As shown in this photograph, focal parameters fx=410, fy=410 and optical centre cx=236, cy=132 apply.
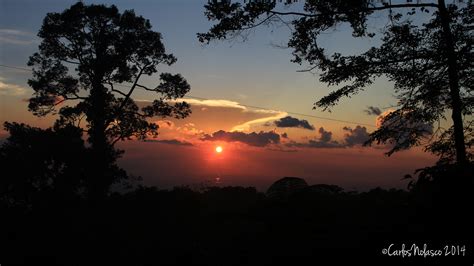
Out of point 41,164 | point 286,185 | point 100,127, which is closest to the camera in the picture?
point 41,164

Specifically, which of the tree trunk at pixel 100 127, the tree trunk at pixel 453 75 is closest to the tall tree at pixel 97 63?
the tree trunk at pixel 100 127

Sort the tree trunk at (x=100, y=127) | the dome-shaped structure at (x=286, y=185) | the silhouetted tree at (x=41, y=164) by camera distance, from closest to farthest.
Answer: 1. the silhouetted tree at (x=41, y=164)
2. the tree trunk at (x=100, y=127)
3. the dome-shaped structure at (x=286, y=185)

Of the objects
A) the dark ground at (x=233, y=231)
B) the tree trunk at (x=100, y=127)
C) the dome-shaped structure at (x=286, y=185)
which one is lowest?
the dark ground at (x=233, y=231)

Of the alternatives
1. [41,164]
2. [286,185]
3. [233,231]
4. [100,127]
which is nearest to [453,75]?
[233,231]

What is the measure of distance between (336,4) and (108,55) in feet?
51.3

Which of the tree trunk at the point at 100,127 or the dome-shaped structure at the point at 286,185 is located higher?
the tree trunk at the point at 100,127

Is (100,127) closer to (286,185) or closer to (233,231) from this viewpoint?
(286,185)

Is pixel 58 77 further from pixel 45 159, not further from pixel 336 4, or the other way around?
pixel 336 4

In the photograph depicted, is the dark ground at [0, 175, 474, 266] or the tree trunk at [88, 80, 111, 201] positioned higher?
the tree trunk at [88, 80, 111, 201]

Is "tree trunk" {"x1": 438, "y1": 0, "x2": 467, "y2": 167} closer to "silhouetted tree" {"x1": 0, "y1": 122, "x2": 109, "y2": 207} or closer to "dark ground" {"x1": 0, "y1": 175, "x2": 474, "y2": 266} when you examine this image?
"dark ground" {"x1": 0, "y1": 175, "x2": 474, "y2": 266}

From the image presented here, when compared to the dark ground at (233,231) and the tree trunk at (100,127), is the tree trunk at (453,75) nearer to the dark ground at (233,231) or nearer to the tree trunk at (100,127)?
the dark ground at (233,231)

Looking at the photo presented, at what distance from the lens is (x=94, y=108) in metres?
23.9

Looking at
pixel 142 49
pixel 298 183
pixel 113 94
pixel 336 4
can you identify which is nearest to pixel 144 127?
pixel 113 94

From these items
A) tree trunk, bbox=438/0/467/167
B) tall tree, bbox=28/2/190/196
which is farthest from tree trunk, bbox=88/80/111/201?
tree trunk, bbox=438/0/467/167
